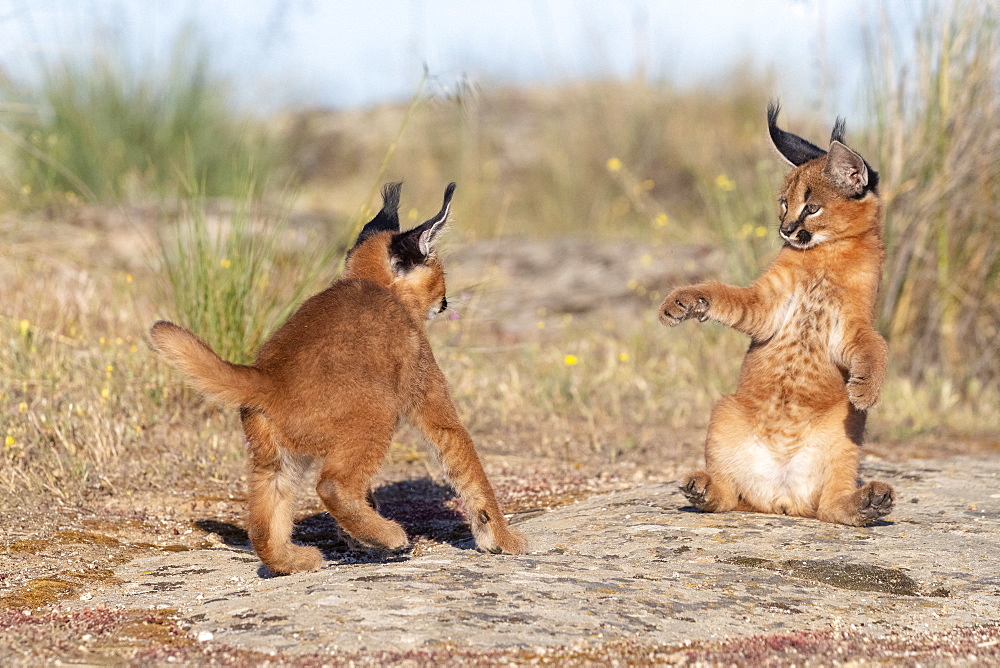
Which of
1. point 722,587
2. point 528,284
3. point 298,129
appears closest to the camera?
point 722,587

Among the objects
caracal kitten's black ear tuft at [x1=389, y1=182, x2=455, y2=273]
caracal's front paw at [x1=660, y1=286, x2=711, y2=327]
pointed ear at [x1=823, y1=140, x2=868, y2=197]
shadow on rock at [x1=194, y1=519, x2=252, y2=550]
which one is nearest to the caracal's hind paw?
shadow on rock at [x1=194, y1=519, x2=252, y2=550]

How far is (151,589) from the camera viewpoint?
3906mm

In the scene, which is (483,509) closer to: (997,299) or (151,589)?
(151,589)

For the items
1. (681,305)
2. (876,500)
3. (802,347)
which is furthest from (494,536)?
(802,347)

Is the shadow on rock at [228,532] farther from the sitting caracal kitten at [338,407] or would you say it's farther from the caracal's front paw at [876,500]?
the caracal's front paw at [876,500]

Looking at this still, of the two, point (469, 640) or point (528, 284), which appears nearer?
point (469, 640)

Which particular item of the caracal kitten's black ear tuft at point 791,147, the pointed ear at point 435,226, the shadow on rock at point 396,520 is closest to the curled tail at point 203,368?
the shadow on rock at point 396,520

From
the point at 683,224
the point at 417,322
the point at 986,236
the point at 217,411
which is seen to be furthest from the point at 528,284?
the point at 417,322

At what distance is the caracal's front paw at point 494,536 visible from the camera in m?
4.32

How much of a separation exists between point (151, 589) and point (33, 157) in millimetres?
7892

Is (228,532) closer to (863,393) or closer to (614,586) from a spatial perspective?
(614,586)

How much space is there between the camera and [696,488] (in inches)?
186

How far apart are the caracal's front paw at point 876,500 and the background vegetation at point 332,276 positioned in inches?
86.8

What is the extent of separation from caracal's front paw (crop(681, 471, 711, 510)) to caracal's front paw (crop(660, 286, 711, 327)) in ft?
2.26
